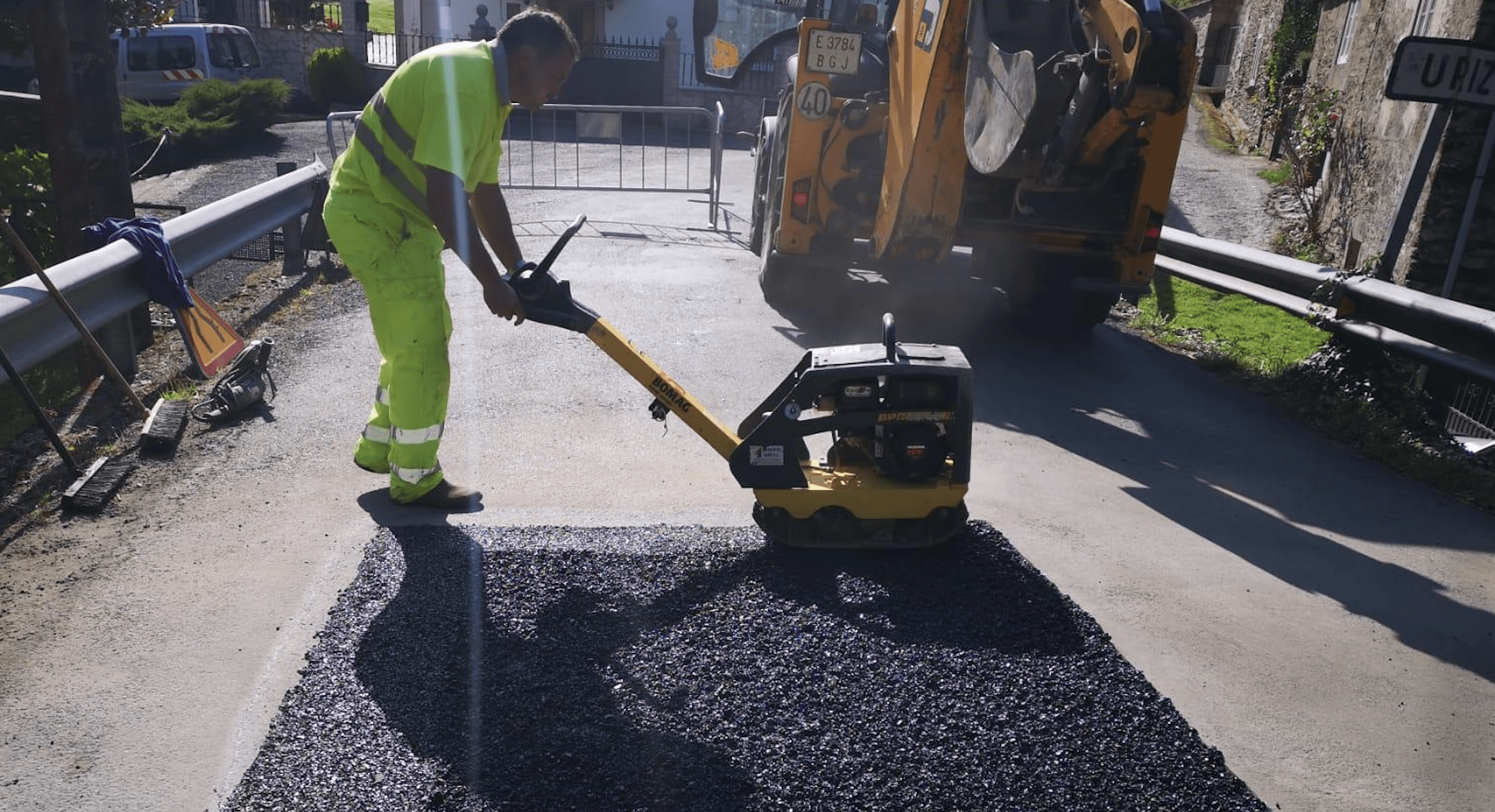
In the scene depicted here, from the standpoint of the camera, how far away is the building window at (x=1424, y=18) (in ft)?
27.6

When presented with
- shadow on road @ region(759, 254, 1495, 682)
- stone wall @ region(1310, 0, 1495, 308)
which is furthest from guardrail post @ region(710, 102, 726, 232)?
stone wall @ region(1310, 0, 1495, 308)

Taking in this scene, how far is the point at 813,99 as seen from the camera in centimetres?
800

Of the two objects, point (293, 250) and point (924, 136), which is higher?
point (924, 136)

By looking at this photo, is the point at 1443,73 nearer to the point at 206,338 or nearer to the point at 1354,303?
the point at 1354,303

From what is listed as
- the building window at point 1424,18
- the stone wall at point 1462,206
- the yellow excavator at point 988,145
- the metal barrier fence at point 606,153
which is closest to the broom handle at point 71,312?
the yellow excavator at point 988,145

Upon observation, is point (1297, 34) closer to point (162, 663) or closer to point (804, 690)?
point (804, 690)

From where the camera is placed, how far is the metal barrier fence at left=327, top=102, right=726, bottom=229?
1259 centimetres

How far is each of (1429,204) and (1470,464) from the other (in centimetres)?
267

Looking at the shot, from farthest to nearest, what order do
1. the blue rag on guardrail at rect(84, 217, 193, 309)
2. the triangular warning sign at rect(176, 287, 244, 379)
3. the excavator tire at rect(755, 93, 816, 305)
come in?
1. the excavator tire at rect(755, 93, 816, 305)
2. the triangular warning sign at rect(176, 287, 244, 379)
3. the blue rag on guardrail at rect(84, 217, 193, 309)

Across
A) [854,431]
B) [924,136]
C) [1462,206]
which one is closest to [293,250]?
[924,136]

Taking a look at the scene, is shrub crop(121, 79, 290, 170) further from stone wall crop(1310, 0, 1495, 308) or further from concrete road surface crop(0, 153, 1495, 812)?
stone wall crop(1310, 0, 1495, 308)

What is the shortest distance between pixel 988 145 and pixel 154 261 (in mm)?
4458

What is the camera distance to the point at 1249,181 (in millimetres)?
13906

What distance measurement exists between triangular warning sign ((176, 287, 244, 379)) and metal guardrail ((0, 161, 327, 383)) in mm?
253
